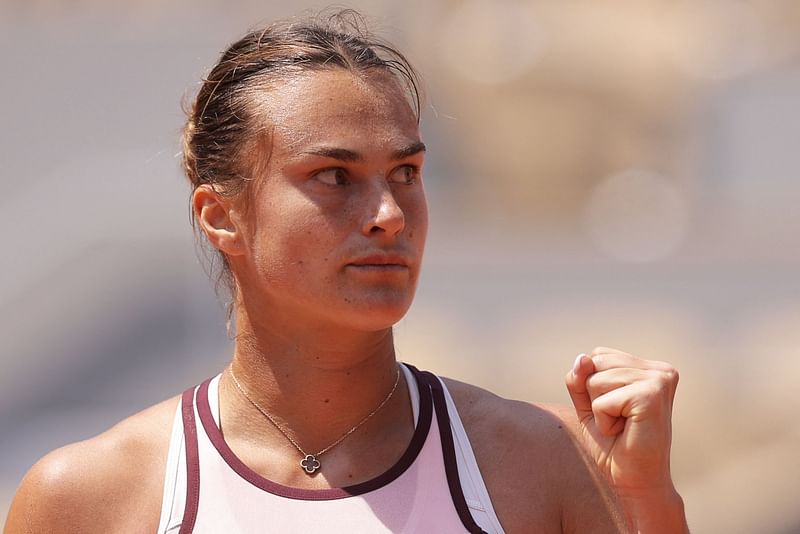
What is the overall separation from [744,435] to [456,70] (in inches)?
166

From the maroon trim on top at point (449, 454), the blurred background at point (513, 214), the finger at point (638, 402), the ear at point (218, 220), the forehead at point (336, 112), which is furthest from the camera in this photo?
the blurred background at point (513, 214)

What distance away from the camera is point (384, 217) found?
73.4 inches

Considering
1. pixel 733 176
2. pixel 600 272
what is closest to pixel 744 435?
pixel 600 272

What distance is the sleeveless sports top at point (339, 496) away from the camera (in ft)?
6.03

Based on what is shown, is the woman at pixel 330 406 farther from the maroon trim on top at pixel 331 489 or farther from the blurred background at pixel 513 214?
the blurred background at pixel 513 214

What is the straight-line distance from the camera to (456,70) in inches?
376

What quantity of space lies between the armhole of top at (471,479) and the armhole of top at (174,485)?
0.45 metres

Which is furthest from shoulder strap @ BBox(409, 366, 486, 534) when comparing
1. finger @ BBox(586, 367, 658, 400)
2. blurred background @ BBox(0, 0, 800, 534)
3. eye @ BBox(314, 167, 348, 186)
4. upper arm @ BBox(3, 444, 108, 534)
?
blurred background @ BBox(0, 0, 800, 534)

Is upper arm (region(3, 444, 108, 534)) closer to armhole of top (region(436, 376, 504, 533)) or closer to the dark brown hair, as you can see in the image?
the dark brown hair

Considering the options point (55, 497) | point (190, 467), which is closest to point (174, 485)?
point (190, 467)

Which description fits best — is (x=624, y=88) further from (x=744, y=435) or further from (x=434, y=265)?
(x=744, y=435)

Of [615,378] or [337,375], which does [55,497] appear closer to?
[337,375]

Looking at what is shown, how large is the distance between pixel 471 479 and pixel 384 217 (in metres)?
0.45

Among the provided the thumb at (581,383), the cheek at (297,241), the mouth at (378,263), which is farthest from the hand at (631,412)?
the cheek at (297,241)
